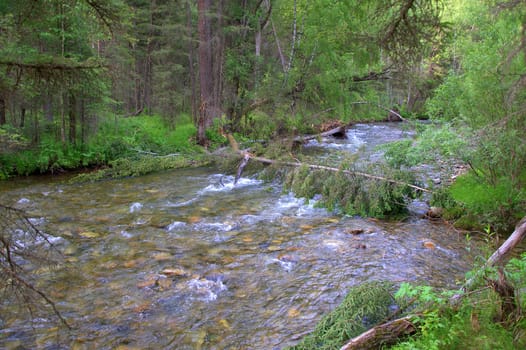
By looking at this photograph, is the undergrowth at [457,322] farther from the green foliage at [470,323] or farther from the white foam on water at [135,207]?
the white foam on water at [135,207]

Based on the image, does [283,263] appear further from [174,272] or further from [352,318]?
[352,318]

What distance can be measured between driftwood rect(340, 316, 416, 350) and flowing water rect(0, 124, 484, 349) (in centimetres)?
118

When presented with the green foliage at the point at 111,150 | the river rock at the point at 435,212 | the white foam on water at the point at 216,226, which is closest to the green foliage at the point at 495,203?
the river rock at the point at 435,212

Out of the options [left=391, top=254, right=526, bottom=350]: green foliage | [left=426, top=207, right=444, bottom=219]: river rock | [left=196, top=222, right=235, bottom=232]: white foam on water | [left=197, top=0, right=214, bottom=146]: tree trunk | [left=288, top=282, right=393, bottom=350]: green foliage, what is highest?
[left=197, top=0, right=214, bottom=146]: tree trunk

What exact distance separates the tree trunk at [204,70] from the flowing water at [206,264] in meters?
7.59

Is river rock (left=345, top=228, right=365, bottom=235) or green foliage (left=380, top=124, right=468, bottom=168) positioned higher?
green foliage (left=380, top=124, right=468, bottom=168)

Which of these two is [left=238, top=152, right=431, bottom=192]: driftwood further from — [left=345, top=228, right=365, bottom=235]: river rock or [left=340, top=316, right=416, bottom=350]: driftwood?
[left=340, top=316, right=416, bottom=350]: driftwood

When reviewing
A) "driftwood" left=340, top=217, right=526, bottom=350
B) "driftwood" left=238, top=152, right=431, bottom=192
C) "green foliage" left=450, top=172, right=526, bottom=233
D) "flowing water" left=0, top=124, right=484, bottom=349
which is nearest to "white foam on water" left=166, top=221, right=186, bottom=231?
"flowing water" left=0, top=124, right=484, bottom=349

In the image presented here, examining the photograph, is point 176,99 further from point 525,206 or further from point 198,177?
point 525,206

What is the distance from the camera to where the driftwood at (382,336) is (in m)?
3.68

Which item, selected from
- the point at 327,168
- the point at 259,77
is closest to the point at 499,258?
the point at 327,168

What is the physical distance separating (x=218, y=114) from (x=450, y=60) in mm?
17300

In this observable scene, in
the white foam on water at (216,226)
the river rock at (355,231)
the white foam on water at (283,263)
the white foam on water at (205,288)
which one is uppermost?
the river rock at (355,231)

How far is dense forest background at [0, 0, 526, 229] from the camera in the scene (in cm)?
514
